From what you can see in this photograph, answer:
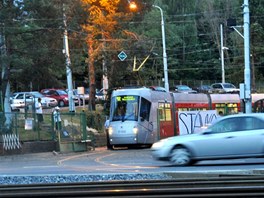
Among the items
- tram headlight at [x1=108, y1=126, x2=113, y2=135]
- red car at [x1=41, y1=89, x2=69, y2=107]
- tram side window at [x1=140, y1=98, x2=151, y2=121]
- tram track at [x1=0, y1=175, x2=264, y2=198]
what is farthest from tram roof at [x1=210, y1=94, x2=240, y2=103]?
tram track at [x1=0, y1=175, x2=264, y2=198]

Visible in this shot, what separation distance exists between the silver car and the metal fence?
37.0ft

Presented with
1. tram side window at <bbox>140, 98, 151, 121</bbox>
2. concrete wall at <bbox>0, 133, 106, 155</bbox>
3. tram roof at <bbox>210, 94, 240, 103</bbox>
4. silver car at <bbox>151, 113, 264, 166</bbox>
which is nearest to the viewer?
silver car at <bbox>151, 113, 264, 166</bbox>

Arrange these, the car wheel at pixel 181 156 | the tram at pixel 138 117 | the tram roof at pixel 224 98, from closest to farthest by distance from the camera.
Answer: the car wheel at pixel 181 156, the tram at pixel 138 117, the tram roof at pixel 224 98

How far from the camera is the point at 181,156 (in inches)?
604

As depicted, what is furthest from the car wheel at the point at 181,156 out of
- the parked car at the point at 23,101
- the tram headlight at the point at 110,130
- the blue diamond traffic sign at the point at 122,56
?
the parked car at the point at 23,101

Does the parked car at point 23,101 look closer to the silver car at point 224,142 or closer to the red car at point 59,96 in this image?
the red car at point 59,96

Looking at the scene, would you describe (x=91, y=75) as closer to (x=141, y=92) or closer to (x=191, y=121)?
(x=141, y=92)

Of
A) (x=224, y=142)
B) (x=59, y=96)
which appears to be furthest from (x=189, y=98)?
(x=59, y=96)

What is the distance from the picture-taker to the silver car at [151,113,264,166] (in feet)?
48.0

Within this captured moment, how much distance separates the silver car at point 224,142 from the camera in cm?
1462

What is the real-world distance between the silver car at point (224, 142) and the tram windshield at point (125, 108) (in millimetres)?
10947

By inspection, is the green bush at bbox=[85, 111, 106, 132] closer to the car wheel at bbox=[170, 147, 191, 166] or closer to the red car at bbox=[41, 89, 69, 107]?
the red car at bbox=[41, 89, 69, 107]

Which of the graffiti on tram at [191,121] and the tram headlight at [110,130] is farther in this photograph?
the tram headlight at [110,130]

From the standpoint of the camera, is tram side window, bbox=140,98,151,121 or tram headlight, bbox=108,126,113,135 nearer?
tram side window, bbox=140,98,151,121
